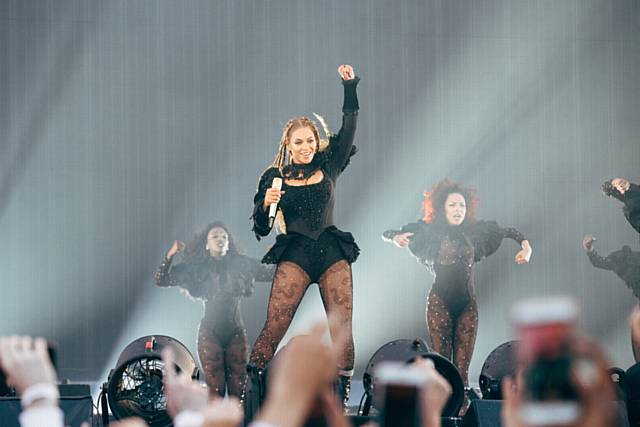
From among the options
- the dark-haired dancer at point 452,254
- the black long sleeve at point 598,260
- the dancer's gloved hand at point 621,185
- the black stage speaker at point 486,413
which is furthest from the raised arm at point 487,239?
the black stage speaker at point 486,413

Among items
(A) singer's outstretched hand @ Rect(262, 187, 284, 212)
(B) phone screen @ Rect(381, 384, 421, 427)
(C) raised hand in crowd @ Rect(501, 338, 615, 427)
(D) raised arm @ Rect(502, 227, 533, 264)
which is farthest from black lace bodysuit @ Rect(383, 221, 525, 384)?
(C) raised hand in crowd @ Rect(501, 338, 615, 427)

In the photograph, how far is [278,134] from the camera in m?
9.25

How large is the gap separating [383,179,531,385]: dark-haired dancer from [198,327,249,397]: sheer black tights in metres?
1.19

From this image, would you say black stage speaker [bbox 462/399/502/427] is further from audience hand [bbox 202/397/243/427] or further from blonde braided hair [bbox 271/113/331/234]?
audience hand [bbox 202/397/243/427]

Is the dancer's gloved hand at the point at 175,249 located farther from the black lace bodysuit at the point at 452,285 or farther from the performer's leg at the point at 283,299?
the performer's leg at the point at 283,299

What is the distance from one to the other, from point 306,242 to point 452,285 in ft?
4.51

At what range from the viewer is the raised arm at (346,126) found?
5.27 meters

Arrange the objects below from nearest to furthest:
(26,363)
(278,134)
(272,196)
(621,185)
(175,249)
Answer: (26,363)
(272,196)
(175,249)
(621,185)
(278,134)

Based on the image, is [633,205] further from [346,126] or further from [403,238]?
[346,126]

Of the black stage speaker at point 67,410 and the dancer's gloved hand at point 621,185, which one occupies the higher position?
the dancer's gloved hand at point 621,185

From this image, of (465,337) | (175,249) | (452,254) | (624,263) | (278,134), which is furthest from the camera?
(278,134)

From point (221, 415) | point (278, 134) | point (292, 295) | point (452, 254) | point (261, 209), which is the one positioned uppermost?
point (278, 134)

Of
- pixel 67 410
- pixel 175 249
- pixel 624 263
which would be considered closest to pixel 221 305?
pixel 175 249

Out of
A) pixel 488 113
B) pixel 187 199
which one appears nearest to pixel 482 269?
pixel 488 113
